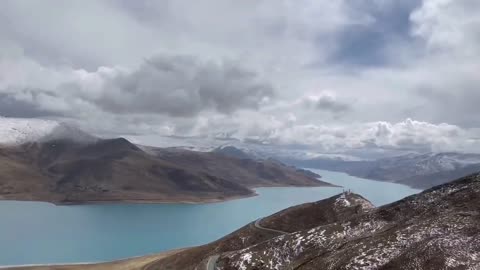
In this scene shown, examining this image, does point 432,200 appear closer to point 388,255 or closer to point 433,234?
point 433,234

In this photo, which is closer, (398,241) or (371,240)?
(398,241)

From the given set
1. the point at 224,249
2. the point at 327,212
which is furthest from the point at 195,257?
the point at 327,212

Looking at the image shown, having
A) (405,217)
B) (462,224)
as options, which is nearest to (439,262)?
(462,224)

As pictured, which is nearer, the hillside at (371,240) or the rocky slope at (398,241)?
the rocky slope at (398,241)

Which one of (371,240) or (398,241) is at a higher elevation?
(398,241)

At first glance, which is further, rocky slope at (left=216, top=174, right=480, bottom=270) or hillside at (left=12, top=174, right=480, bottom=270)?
hillside at (left=12, top=174, right=480, bottom=270)

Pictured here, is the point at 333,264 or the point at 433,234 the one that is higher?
the point at 433,234

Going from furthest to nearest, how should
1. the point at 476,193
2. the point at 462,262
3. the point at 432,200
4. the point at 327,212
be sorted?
the point at 327,212
the point at 432,200
the point at 476,193
the point at 462,262

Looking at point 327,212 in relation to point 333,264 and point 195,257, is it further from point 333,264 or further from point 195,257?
point 333,264

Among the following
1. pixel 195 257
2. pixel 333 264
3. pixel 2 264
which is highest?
pixel 333 264

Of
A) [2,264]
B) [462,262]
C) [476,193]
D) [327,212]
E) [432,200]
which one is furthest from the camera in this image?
[2,264]

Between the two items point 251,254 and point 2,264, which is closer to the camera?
point 251,254
